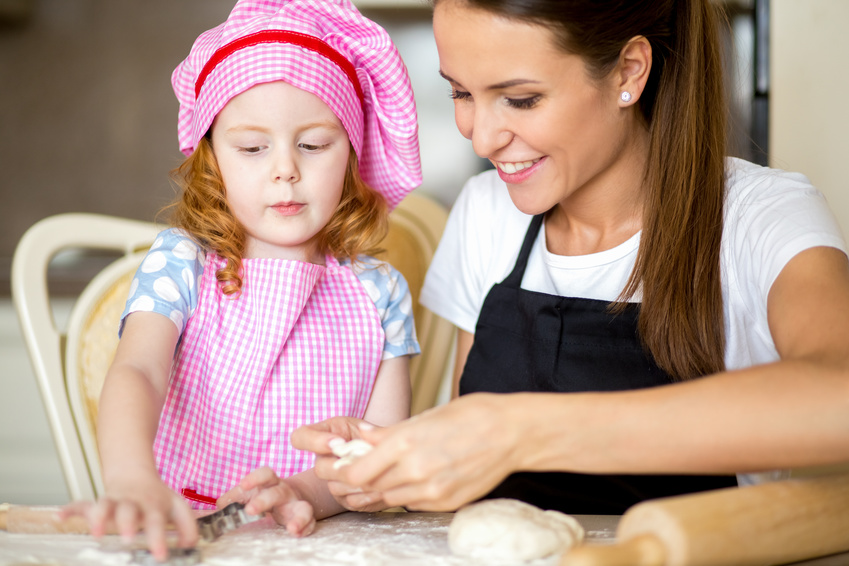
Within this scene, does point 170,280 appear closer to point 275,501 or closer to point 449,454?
point 275,501

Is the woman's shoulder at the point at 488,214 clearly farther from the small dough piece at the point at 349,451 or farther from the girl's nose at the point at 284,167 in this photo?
the small dough piece at the point at 349,451

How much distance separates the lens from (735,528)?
0.59 m

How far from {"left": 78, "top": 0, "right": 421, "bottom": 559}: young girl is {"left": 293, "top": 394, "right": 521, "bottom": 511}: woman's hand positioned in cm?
28

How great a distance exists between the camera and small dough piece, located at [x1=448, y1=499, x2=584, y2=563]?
0.71m

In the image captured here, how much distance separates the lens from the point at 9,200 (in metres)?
2.42

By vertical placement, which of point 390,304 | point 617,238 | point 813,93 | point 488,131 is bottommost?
point 390,304

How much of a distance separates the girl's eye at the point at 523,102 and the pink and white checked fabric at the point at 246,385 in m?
0.36

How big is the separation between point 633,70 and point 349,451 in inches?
26.1

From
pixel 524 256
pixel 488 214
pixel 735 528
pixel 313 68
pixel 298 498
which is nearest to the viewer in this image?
pixel 735 528

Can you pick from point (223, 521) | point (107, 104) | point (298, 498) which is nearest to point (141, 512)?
point (223, 521)

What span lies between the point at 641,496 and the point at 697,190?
43cm

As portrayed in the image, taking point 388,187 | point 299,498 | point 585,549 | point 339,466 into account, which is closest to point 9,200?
point 388,187

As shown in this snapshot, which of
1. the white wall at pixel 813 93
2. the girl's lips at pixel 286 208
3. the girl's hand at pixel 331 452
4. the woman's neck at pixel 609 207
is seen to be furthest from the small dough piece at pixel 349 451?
the white wall at pixel 813 93

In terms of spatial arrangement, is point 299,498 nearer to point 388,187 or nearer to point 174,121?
point 388,187
